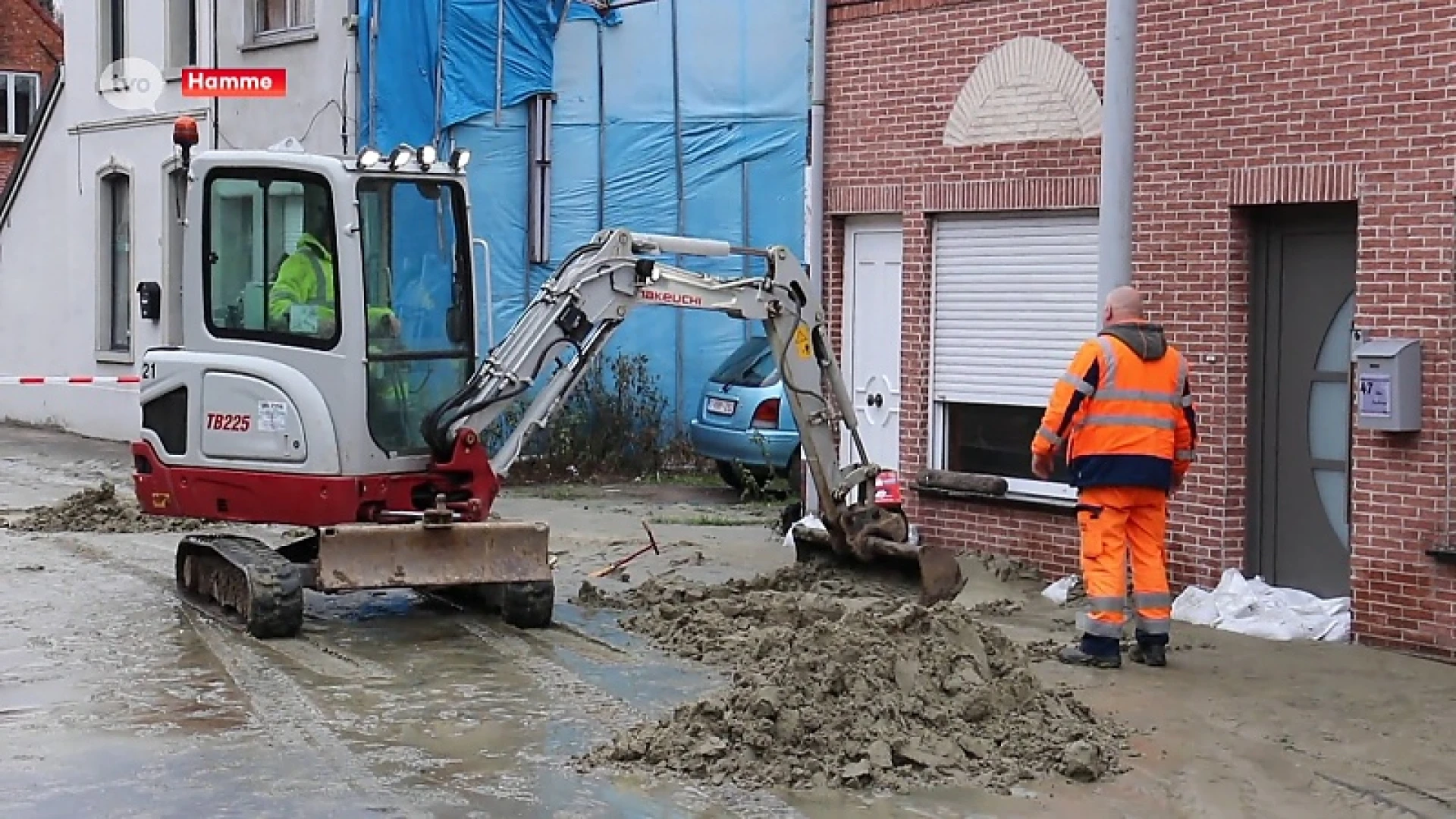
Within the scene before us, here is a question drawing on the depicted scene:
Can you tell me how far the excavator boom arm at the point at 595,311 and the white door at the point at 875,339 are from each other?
2.71 meters

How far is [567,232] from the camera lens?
2147 cm

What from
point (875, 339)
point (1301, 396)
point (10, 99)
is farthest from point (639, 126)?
point (10, 99)

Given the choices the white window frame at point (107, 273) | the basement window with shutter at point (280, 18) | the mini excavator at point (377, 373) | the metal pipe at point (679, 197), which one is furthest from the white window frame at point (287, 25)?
the mini excavator at point (377, 373)

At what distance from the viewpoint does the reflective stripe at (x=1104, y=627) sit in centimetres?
1026

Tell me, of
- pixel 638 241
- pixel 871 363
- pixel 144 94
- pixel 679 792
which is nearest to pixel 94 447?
pixel 144 94

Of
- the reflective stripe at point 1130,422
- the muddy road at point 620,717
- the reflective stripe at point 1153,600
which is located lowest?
the muddy road at point 620,717

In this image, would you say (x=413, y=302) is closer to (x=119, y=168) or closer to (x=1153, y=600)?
(x=1153, y=600)

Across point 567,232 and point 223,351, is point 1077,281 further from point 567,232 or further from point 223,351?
point 567,232

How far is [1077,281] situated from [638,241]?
10.2 ft

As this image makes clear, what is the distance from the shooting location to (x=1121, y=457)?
10156mm

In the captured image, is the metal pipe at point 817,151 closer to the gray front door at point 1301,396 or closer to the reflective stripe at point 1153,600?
the gray front door at point 1301,396

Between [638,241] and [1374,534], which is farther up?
[638,241]

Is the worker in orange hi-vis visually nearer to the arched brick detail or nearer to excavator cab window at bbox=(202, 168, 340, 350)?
the arched brick detail

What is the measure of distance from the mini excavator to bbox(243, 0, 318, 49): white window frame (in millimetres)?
10773
